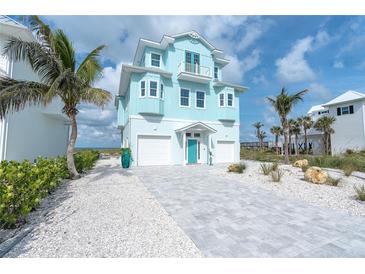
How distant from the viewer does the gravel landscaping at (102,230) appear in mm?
2980

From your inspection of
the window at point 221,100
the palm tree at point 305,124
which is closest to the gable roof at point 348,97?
the palm tree at point 305,124

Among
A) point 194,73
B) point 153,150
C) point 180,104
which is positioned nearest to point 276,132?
point 194,73

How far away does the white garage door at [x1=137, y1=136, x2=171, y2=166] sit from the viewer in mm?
14336

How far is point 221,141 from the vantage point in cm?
1773

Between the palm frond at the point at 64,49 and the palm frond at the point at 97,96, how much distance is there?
4.58 feet

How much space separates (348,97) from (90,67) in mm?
33067

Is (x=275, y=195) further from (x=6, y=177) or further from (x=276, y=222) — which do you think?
(x=6, y=177)

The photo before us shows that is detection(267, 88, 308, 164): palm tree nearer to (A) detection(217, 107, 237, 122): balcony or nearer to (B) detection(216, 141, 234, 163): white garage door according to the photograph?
(A) detection(217, 107, 237, 122): balcony

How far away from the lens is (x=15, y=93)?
6637 millimetres

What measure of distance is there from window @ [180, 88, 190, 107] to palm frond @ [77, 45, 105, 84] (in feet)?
28.0
